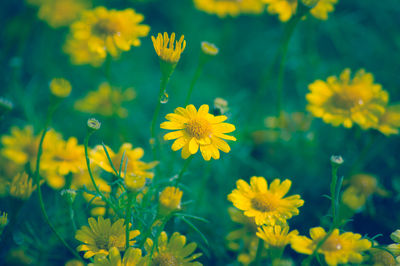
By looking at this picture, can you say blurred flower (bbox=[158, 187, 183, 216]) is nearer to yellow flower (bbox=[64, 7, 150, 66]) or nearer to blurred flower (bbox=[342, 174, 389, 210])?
yellow flower (bbox=[64, 7, 150, 66])

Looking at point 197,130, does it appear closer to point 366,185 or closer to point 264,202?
point 264,202

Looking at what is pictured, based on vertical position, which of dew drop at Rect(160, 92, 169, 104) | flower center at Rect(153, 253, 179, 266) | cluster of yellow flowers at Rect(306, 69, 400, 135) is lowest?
flower center at Rect(153, 253, 179, 266)

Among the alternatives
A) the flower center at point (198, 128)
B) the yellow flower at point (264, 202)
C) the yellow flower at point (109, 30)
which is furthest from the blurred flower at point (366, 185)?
the yellow flower at point (109, 30)

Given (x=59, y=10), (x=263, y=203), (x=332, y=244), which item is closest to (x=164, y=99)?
(x=263, y=203)

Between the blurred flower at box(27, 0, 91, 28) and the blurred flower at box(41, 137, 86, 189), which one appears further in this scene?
the blurred flower at box(27, 0, 91, 28)

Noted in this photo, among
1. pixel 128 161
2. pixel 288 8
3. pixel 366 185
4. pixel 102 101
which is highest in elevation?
pixel 288 8

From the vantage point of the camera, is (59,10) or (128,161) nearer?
(128,161)

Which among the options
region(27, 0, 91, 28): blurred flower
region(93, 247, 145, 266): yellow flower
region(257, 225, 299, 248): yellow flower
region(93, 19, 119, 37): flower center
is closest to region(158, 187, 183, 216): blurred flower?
region(93, 247, 145, 266): yellow flower

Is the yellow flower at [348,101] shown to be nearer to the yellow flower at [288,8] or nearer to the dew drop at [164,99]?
the yellow flower at [288,8]
